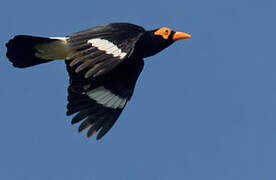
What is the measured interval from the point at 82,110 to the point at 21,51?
1320mm

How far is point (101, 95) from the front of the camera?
11.1m

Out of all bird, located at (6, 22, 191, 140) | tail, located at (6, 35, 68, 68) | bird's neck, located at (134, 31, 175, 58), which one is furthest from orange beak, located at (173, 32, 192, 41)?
tail, located at (6, 35, 68, 68)

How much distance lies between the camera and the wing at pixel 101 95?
35.3ft

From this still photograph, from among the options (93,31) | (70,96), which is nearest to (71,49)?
(93,31)

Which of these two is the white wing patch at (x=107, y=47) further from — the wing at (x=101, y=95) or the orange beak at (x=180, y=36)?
the orange beak at (x=180, y=36)

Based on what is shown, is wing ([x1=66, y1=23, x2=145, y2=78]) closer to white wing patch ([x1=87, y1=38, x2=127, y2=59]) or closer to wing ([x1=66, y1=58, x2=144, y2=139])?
white wing patch ([x1=87, y1=38, x2=127, y2=59])

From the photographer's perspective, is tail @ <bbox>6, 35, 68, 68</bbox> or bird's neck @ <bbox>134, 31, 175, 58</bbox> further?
bird's neck @ <bbox>134, 31, 175, 58</bbox>

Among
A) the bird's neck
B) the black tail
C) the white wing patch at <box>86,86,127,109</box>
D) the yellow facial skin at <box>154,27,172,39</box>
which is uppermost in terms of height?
the yellow facial skin at <box>154,27,172,39</box>

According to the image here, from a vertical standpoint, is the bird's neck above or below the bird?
above

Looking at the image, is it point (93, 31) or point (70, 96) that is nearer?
point (93, 31)

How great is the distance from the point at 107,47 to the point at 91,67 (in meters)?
1.00

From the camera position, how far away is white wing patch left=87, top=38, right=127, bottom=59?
953 centimetres

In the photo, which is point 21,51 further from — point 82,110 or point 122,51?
point 122,51

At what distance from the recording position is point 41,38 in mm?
10633
